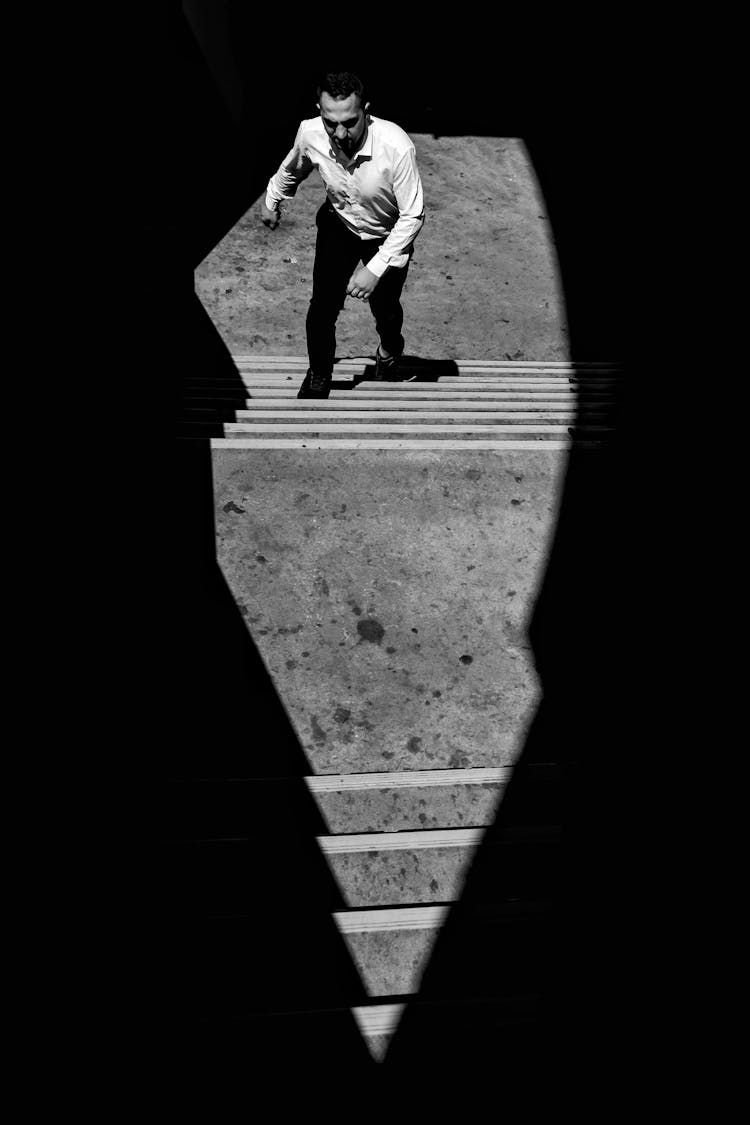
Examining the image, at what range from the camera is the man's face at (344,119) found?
3592 millimetres

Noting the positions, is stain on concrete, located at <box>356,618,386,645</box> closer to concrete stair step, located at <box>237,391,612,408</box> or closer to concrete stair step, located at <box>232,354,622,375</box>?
concrete stair step, located at <box>237,391,612,408</box>

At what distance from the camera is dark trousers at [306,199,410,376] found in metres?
4.40

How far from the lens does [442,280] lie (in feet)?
21.4

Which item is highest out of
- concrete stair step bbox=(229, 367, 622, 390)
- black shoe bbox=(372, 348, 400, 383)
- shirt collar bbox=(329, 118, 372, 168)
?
shirt collar bbox=(329, 118, 372, 168)

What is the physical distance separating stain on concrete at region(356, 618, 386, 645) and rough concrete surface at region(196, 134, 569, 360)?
2518 millimetres

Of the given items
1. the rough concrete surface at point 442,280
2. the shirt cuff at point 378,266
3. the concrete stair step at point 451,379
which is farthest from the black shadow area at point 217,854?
the shirt cuff at point 378,266

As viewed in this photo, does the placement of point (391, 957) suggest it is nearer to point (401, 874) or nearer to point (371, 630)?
point (401, 874)

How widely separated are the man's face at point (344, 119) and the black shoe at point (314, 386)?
142 cm

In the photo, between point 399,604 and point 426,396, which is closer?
point 399,604

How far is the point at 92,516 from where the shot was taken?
3756 millimetres

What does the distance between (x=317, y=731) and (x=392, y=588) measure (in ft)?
2.74

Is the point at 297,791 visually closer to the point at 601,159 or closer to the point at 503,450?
the point at 503,450

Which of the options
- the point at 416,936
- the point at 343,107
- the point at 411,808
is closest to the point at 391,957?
the point at 416,936

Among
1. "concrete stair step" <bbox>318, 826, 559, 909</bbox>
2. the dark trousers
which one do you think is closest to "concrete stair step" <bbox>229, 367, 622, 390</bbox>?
the dark trousers
